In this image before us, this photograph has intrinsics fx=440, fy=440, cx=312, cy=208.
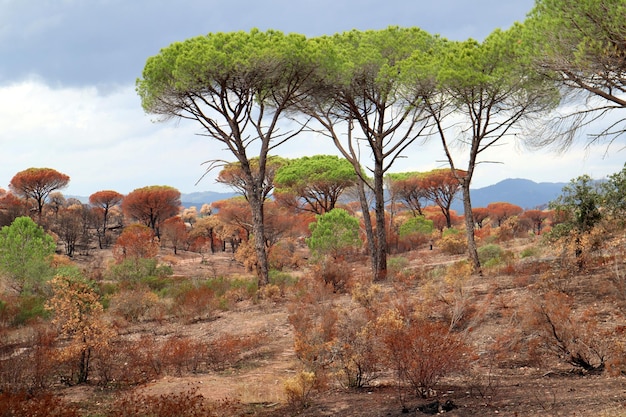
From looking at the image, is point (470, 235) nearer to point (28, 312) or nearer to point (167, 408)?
point (167, 408)

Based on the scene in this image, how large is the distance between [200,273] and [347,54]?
24.9 metres

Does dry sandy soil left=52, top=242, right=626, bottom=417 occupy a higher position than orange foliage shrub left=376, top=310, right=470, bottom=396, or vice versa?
orange foliage shrub left=376, top=310, right=470, bottom=396

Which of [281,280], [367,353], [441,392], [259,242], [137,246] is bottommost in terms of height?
[441,392]

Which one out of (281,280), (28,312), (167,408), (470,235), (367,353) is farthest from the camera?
(281,280)

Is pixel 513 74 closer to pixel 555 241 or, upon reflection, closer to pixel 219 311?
pixel 555 241

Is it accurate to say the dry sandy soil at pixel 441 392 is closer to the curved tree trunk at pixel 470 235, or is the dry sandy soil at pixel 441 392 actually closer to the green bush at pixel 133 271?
the curved tree trunk at pixel 470 235

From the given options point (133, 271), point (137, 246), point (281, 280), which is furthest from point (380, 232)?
point (137, 246)

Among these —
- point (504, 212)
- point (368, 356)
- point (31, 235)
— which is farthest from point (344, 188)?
point (504, 212)

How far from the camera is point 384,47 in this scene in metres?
17.3

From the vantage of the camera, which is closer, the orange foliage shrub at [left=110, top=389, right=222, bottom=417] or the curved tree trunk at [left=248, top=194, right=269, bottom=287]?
the orange foliage shrub at [left=110, top=389, right=222, bottom=417]

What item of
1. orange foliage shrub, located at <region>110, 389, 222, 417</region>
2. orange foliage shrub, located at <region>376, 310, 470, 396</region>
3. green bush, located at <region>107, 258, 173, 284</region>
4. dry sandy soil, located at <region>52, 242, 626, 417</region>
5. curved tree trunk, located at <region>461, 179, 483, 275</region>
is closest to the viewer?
dry sandy soil, located at <region>52, 242, 626, 417</region>

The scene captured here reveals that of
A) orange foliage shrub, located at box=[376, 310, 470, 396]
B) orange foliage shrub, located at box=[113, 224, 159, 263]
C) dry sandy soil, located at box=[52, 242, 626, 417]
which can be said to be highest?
orange foliage shrub, located at box=[113, 224, 159, 263]

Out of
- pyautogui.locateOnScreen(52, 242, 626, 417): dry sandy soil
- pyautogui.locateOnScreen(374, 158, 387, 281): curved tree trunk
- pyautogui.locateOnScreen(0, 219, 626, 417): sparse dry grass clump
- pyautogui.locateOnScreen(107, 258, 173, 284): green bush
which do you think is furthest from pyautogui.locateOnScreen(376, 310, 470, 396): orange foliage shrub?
pyautogui.locateOnScreen(107, 258, 173, 284): green bush

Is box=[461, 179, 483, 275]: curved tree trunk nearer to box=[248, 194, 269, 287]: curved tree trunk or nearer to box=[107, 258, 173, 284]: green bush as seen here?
box=[248, 194, 269, 287]: curved tree trunk
